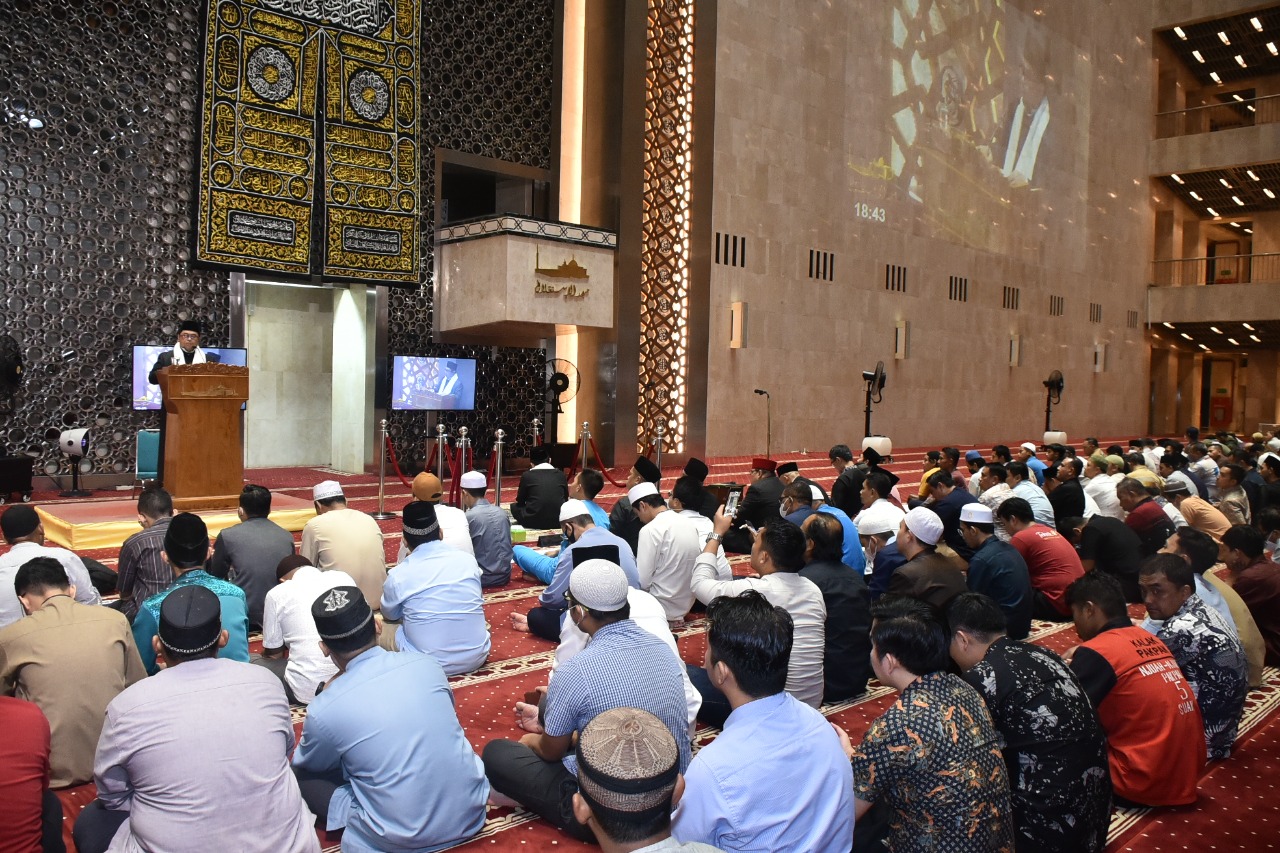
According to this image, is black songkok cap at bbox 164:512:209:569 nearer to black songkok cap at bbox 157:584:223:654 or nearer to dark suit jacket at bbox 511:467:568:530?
black songkok cap at bbox 157:584:223:654

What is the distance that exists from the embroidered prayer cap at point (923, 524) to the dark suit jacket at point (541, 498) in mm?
3310

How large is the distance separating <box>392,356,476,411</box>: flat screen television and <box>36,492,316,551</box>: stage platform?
303 centimetres

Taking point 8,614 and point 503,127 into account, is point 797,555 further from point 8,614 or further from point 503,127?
point 503,127

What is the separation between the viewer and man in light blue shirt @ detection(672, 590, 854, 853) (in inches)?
68.9

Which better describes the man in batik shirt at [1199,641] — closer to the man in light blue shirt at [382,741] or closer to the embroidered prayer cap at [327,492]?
the man in light blue shirt at [382,741]

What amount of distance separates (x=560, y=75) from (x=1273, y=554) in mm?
8445

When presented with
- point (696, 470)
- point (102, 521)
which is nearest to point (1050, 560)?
point (696, 470)

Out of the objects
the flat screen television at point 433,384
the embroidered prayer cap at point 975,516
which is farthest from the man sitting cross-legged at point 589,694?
the flat screen television at point 433,384

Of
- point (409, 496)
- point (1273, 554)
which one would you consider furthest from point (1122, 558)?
point (409, 496)

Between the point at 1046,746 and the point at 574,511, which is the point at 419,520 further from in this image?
the point at 1046,746

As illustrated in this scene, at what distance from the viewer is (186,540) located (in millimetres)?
3096

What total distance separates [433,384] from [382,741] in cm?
799

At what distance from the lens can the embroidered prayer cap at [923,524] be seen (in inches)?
147

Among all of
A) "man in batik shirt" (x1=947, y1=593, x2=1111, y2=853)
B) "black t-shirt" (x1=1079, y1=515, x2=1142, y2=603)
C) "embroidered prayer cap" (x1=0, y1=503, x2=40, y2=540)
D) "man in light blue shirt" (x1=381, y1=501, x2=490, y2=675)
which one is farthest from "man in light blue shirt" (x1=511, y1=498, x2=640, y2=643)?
"black t-shirt" (x1=1079, y1=515, x2=1142, y2=603)
